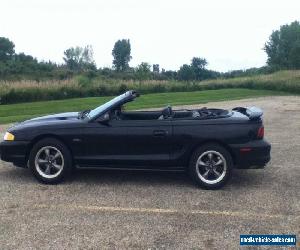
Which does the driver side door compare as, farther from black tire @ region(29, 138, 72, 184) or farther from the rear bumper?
the rear bumper

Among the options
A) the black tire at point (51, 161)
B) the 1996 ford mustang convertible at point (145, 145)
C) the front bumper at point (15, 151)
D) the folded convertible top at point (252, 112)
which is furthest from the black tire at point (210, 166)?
the front bumper at point (15, 151)

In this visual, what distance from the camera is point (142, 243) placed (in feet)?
13.8

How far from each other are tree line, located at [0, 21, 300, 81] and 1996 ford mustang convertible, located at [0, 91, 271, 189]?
116ft

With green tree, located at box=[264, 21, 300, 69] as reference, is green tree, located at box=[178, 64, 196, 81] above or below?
below

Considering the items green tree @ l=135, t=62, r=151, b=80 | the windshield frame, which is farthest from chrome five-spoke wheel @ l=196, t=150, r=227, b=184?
green tree @ l=135, t=62, r=151, b=80

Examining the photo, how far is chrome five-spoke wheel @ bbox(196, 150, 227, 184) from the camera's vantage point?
6035mm

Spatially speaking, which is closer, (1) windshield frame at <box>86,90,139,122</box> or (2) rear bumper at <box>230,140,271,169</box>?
(2) rear bumper at <box>230,140,271,169</box>

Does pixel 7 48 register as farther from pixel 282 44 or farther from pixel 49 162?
pixel 49 162

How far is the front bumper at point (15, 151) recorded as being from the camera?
246 inches

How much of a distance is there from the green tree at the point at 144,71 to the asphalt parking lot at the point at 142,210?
114 ft

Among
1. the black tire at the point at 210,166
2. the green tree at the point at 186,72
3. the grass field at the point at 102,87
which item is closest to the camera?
the black tire at the point at 210,166

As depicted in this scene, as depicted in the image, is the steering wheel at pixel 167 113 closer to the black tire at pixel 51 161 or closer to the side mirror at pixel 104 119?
the side mirror at pixel 104 119

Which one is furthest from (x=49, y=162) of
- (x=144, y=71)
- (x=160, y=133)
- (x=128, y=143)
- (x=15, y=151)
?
(x=144, y=71)

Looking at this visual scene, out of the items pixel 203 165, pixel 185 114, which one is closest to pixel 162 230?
pixel 203 165
